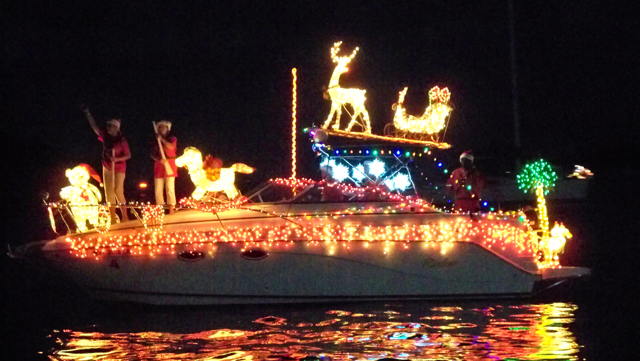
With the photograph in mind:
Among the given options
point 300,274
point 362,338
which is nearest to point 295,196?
point 300,274

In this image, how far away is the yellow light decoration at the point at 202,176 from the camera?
10.3 metres

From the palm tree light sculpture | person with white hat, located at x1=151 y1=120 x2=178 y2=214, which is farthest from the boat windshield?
the palm tree light sculpture

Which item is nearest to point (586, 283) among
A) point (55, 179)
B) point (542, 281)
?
point (542, 281)

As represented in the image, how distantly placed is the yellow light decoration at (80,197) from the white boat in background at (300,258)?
45cm

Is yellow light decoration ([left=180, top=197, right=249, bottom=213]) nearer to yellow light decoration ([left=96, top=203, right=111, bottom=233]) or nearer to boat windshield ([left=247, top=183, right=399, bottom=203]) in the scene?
boat windshield ([left=247, top=183, right=399, bottom=203])

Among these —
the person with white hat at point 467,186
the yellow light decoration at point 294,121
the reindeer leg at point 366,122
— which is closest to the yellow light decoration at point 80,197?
the yellow light decoration at point 294,121

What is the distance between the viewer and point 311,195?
406 inches

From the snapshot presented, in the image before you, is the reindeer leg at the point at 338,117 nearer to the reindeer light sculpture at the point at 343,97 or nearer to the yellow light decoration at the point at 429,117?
the reindeer light sculpture at the point at 343,97

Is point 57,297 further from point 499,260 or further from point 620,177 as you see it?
point 620,177

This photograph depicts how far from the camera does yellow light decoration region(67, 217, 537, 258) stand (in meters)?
9.52

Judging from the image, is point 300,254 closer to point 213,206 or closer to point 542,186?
point 213,206

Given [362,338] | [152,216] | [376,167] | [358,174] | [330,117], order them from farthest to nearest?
[330,117], [376,167], [358,174], [152,216], [362,338]

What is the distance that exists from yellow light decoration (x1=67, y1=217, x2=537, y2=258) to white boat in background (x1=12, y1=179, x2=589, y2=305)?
0.5 inches

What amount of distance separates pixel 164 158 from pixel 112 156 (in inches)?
25.2
